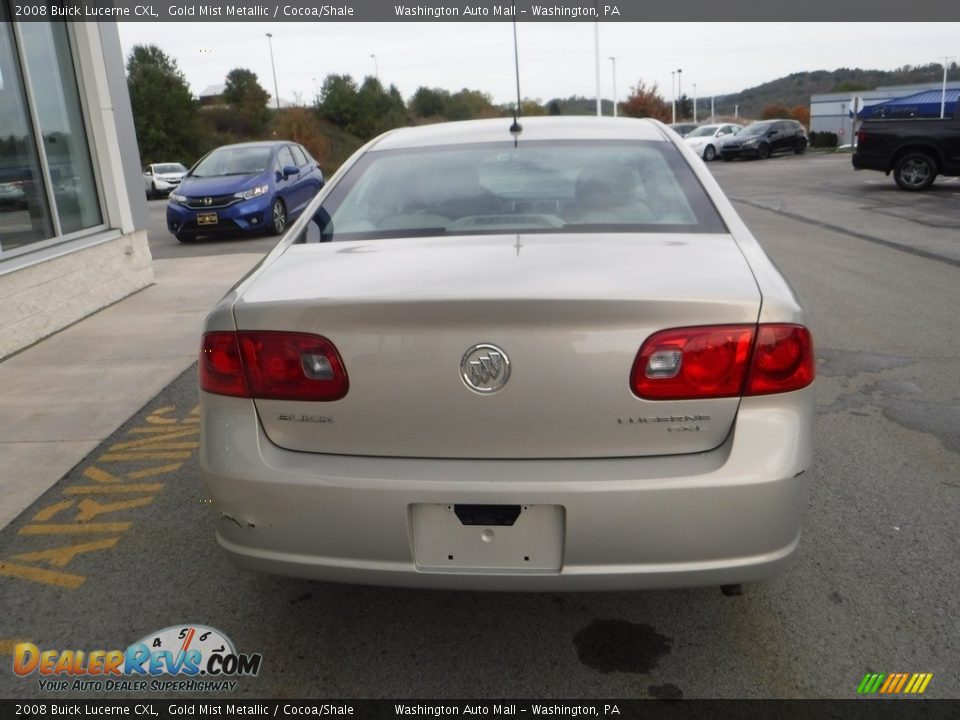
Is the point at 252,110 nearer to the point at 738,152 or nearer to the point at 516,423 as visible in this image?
the point at 738,152

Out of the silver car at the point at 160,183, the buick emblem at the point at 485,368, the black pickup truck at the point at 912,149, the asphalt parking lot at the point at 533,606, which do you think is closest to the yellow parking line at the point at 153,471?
the asphalt parking lot at the point at 533,606

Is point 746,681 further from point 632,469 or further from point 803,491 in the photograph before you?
point 632,469

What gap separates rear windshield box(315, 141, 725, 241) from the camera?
276 centimetres

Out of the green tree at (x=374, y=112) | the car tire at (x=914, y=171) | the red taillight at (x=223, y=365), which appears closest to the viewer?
the red taillight at (x=223, y=365)

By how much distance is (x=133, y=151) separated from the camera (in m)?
9.15

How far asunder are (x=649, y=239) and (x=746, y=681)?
1308 mm

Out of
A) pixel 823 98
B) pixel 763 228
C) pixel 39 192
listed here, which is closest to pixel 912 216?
pixel 763 228

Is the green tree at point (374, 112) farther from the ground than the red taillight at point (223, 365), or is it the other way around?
the green tree at point (374, 112)

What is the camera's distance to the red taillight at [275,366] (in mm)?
2178

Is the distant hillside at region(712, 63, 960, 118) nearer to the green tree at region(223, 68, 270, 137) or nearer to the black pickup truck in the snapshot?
the green tree at region(223, 68, 270, 137)

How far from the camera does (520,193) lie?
300 cm

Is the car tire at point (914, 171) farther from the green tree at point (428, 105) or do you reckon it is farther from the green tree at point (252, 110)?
the green tree at point (428, 105)

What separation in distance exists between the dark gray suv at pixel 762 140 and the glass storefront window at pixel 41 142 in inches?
1176

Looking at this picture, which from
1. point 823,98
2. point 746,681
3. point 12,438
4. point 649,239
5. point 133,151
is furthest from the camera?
point 823,98
